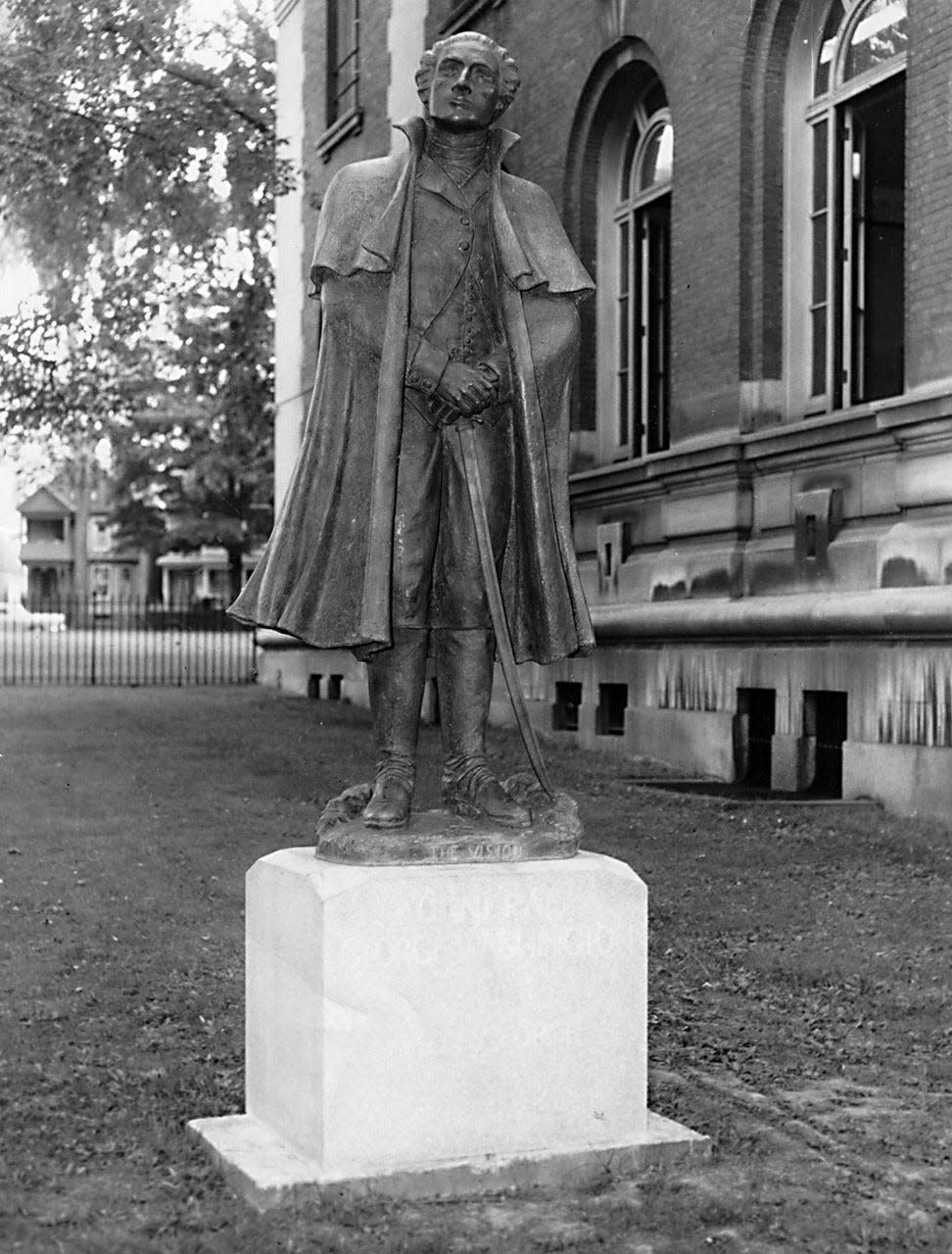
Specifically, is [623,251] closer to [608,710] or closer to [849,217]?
[849,217]

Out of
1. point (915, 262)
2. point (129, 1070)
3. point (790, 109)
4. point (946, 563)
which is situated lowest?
point (129, 1070)

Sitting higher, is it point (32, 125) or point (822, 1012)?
point (32, 125)

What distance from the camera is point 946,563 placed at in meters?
11.7

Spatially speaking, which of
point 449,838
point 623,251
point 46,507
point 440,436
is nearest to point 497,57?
point 440,436

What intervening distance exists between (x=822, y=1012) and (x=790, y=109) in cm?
933

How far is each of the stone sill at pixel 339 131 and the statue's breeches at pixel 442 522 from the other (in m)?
19.4

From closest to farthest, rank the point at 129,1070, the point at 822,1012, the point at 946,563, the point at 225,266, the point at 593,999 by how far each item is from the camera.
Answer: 1. the point at 593,999
2. the point at 129,1070
3. the point at 822,1012
4. the point at 946,563
5. the point at 225,266

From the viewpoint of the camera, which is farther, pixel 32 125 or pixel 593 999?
pixel 32 125

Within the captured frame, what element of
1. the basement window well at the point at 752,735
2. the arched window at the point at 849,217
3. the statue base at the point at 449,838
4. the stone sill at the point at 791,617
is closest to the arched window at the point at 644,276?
the stone sill at the point at 791,617

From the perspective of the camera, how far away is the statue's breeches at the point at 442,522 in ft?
18.5

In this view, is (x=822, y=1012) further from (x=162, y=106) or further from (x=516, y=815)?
(x=162, y=106)

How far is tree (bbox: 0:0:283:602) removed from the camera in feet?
71.9

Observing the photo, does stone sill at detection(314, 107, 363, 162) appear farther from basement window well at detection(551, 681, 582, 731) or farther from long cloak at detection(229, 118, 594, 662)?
long cloak at detection(229, 118, 594, 662)

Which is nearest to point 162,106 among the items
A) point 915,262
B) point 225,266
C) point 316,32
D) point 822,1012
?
point 316,32
